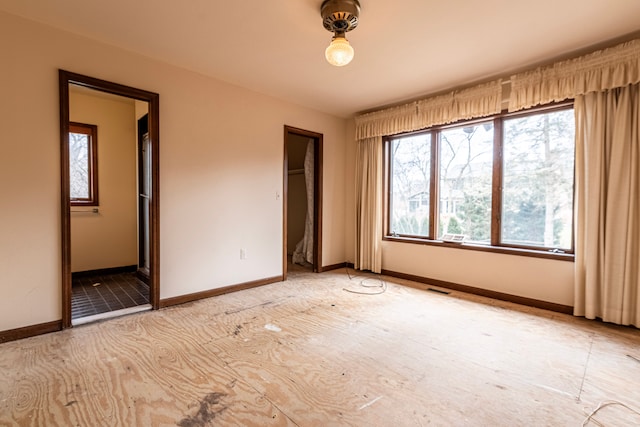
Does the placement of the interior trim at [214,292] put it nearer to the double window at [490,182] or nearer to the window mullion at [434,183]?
the double window at [490,182]

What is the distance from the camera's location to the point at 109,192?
4.48m

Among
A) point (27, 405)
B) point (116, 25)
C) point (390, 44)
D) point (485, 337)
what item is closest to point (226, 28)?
point (116, 25)

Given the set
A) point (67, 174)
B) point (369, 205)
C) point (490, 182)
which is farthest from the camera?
point (369, 205)

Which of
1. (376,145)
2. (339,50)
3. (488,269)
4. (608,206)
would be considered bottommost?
(488,269)

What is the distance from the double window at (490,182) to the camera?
312cm

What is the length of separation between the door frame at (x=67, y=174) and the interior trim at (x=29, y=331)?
0.19 feet

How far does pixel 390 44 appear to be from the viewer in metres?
2.66

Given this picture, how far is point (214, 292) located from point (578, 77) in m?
4.34

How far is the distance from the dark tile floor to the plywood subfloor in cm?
42

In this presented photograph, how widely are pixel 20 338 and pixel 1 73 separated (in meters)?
2.06

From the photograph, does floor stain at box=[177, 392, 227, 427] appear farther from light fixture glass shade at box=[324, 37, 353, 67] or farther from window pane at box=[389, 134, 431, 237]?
window pane at box=[389, 134, 431, 237]

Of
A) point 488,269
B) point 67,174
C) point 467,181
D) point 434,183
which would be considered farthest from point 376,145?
point 67,174

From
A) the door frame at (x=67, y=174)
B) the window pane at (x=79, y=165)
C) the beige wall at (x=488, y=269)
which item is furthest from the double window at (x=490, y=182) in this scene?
the window pane at (x=79, y=165)

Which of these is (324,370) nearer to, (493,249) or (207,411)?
(207,411)
